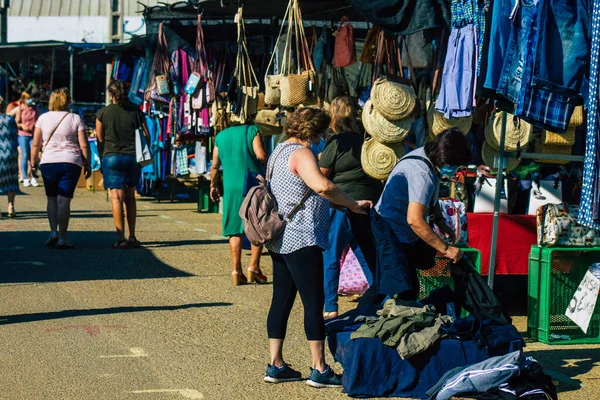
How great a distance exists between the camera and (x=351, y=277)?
351 inches

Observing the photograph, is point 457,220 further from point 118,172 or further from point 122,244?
point 122,244

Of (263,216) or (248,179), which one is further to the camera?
(248,179)

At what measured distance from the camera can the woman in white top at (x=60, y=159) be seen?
11.8m

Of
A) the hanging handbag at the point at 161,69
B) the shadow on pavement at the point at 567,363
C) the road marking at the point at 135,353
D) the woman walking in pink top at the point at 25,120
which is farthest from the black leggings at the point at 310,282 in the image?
the woman walking in pink top at the point at 25,120

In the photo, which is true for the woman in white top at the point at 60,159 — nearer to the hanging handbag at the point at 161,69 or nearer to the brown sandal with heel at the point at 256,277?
the hanging handbag at the point at 161,69

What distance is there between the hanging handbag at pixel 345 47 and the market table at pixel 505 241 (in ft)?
8.71

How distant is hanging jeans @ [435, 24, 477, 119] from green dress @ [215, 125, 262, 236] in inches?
92.9

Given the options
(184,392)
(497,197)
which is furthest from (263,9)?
(184,392)

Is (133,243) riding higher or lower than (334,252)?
lower

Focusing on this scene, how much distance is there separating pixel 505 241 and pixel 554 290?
0.82m

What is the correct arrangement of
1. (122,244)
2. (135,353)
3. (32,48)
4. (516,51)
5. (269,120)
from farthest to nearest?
(32,48)
(122,244)
(269,120)
(135,353)
(516,51)

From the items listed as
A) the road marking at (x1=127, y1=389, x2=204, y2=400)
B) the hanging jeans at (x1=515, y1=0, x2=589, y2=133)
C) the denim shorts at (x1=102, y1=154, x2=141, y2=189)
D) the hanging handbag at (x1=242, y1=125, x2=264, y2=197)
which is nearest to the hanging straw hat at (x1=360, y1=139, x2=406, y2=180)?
the hanging handbag at (x1=242, y1=125, x2=264, y2=197)

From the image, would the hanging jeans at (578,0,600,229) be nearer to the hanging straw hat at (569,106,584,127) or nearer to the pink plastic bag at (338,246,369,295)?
the hanging straw hat at (569,106,584,127)

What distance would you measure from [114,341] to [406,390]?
2.32 meters
